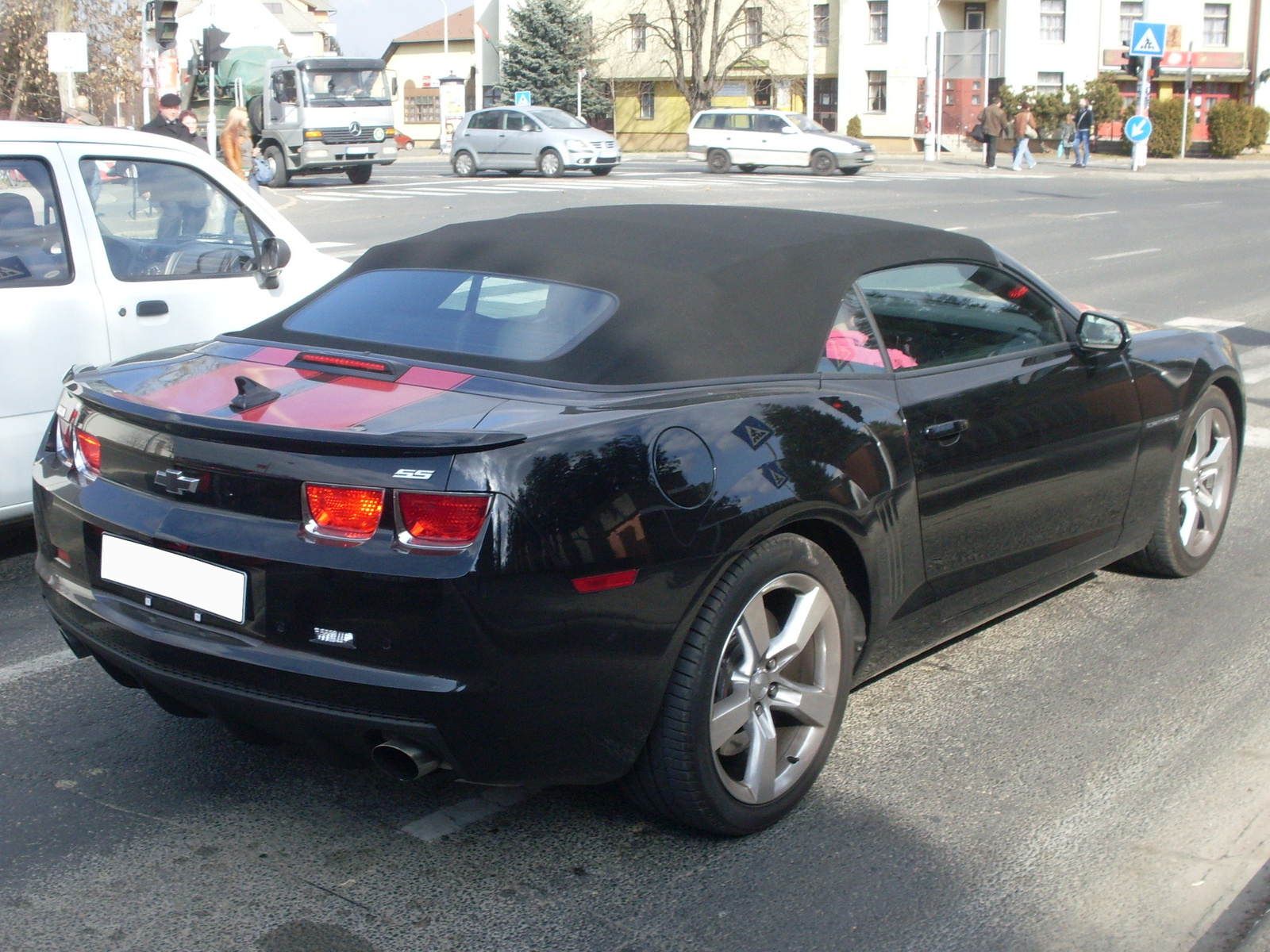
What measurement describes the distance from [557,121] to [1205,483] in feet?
103

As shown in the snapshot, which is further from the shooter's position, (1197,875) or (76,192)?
(76,192)

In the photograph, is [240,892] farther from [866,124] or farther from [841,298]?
[866,124]

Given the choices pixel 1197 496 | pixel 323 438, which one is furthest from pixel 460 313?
pixel 1197 496

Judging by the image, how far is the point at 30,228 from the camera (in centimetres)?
540

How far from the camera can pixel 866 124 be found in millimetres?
61594

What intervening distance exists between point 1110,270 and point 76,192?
12.9 meters

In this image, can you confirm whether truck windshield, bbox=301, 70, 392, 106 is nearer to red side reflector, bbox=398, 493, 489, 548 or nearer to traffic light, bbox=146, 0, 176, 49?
traffic light, bbox=146, 0, 176, 49

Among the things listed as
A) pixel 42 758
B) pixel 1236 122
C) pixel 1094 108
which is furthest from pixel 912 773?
pixel 1094 108

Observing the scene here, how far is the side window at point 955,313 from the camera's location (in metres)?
3.94

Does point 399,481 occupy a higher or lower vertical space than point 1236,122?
lower

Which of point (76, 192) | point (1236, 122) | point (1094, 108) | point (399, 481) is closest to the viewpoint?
point (399, 481)

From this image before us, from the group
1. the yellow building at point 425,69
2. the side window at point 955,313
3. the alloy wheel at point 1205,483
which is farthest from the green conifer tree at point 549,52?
the side window at point 955,313

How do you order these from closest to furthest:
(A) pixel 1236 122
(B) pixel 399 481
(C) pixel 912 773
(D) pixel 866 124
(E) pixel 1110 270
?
1. (B) pixel 399 481
2. (C) pixel 912 773
3. (E) pixel 1110 270
4. (A) pixel 1236 122
5. (D) pixel 866 124

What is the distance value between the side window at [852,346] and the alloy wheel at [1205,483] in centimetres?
183
